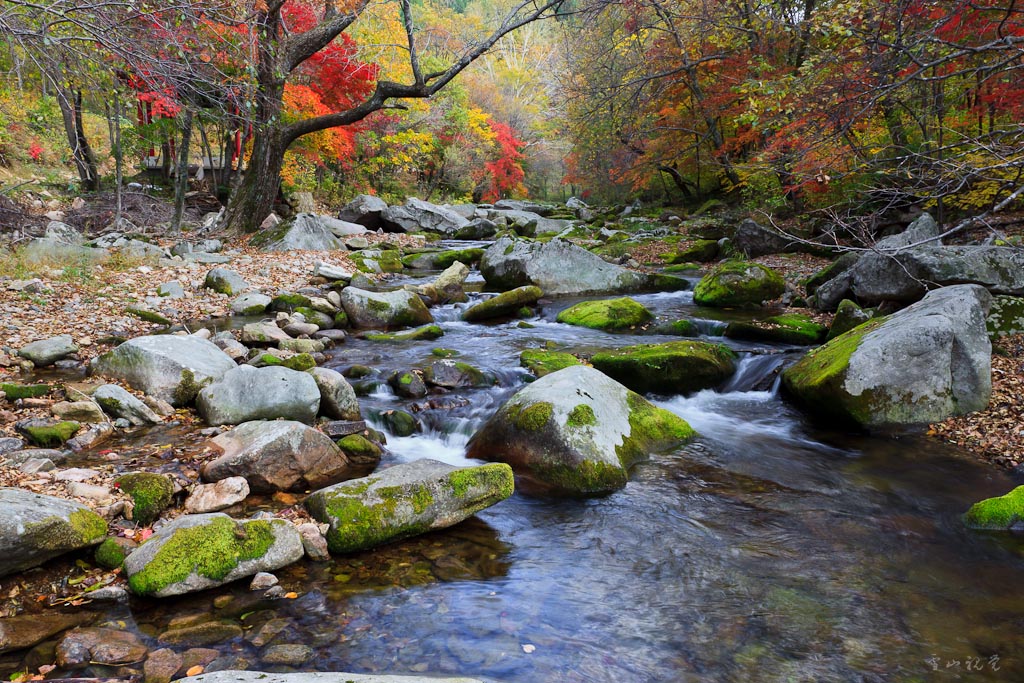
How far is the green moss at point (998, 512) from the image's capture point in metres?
4.47

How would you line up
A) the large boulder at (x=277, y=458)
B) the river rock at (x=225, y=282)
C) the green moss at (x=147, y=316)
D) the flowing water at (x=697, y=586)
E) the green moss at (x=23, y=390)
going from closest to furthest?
1. the flowing water at (x=697, y=586)
2. the large boulder at (x=277, y=458)
3. the green moss at (x=23, y=390)
4. the green moss at (x=147, y=316)
5. the river rock at (x=225, y=282)

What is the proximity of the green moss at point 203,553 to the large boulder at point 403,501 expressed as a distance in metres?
0.51

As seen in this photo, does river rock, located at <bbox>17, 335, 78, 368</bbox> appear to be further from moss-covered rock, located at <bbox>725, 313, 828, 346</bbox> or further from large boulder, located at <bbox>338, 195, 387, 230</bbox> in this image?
large boulder, located at <bbox>338, 195, 387, 230</bbox>

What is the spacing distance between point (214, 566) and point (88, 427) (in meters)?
2.93

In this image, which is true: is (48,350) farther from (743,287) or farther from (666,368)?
(743,287)

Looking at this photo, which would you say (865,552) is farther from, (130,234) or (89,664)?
(130,234)

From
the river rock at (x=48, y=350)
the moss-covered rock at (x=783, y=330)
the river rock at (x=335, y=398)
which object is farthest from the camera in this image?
the moss-covered rock at (x=783, y=330)

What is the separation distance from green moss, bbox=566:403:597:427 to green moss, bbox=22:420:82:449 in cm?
451

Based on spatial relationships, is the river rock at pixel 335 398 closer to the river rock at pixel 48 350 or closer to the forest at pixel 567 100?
the forest at pixel 567 100

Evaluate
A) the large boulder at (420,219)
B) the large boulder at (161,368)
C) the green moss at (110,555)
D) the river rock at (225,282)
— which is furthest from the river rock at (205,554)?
the large boulder at (420,219)

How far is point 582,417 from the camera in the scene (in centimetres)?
548

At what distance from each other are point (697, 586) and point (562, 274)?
9597mm

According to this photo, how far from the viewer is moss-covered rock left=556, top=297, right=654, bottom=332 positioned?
34.0 ft

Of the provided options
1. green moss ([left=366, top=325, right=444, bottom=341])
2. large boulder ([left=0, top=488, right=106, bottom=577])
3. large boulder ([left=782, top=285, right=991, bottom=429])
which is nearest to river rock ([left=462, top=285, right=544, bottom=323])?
green moss ([left=366, top=325, right=444, bottom=341])
